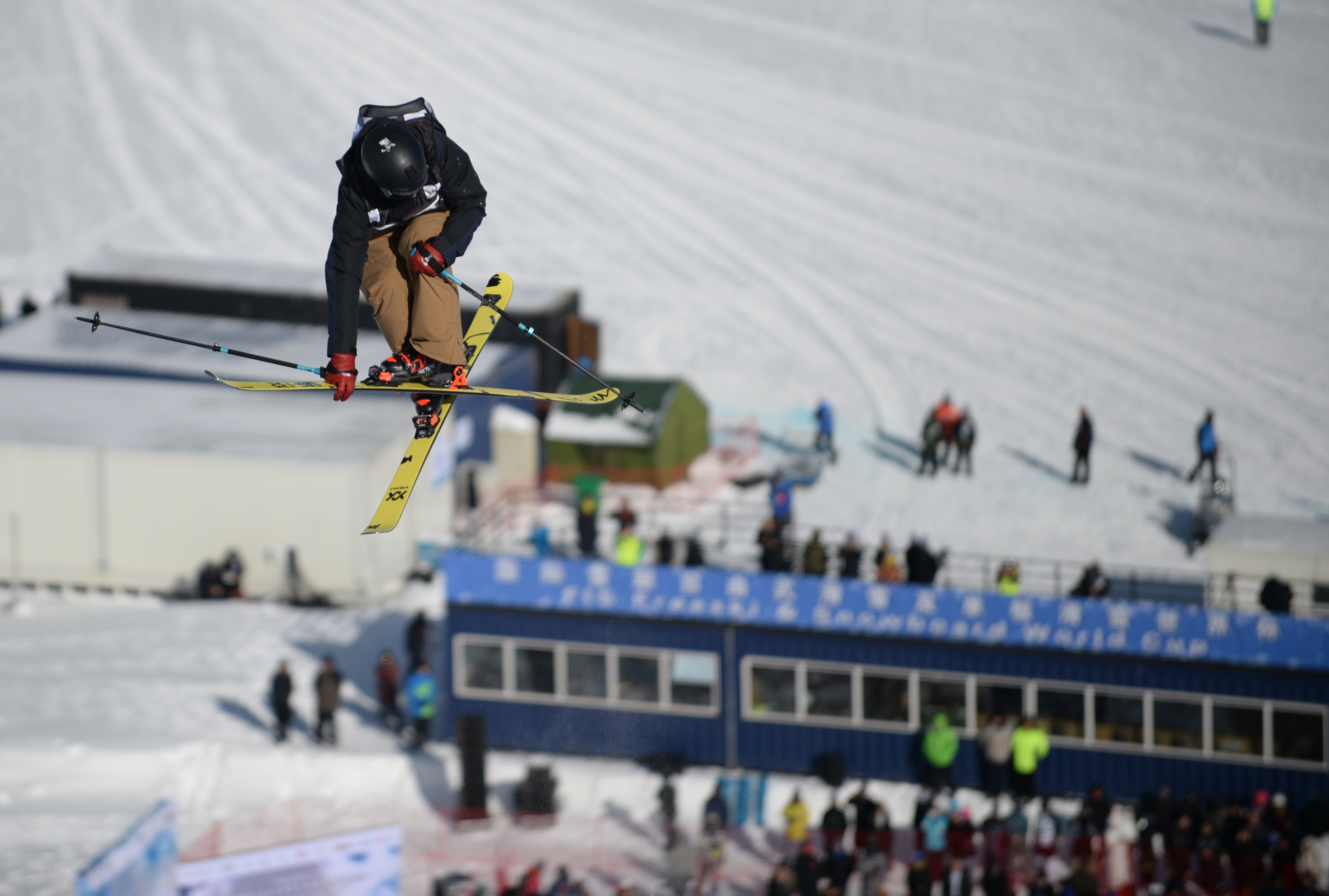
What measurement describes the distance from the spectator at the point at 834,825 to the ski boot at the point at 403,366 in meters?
16.6

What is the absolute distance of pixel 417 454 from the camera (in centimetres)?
872

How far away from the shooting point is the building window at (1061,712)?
26.4m

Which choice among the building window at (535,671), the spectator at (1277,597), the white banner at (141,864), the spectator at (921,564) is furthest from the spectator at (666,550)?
the white banner at (141,864)

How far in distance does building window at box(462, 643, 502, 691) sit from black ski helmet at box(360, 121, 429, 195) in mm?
21825

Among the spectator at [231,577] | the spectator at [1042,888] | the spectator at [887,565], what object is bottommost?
the spectator at [1042,888]

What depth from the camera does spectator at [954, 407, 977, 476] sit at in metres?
42.1

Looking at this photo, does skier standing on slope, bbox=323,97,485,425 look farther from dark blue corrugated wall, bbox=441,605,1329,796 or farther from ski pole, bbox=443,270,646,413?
dark blue corrugated wall, bbox=441,605,1329,796

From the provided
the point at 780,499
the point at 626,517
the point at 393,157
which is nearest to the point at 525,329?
the point at 393,157

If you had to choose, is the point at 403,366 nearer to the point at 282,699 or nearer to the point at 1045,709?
the point at 1045,709

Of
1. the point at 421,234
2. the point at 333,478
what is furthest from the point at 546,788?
the point at 421,234

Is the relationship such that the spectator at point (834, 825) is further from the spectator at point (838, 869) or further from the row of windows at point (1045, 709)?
the row of windows at point (1045, 709)

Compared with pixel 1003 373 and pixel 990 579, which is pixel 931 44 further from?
pixel 990 579

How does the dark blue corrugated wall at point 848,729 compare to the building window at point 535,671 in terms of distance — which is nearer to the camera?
the dark blue corrugated wall at point 848,729

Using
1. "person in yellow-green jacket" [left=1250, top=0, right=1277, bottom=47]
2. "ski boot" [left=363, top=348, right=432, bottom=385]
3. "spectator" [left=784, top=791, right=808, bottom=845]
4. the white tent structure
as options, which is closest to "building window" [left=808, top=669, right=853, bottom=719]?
"spectator" [left=784, top=791, right=808, bottom=845]
